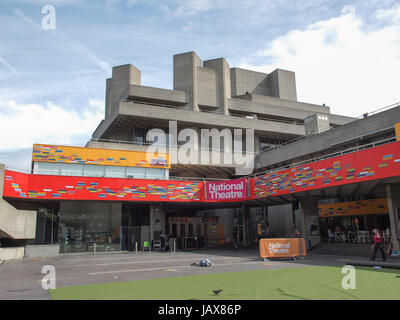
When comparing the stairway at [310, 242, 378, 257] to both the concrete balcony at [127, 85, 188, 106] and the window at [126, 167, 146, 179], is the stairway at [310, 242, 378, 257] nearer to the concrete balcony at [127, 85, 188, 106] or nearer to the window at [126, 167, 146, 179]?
the window at [126, 167, 146, 179]

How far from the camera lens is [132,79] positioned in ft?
168

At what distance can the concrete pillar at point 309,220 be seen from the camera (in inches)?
1108

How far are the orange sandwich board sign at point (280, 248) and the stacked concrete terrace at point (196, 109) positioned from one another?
22.4 m

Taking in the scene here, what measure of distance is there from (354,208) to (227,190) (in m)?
11.7

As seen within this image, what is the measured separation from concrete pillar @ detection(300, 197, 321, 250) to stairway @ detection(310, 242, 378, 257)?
59 centimetres

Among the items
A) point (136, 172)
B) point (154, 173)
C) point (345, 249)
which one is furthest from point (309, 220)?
point (136, 172)

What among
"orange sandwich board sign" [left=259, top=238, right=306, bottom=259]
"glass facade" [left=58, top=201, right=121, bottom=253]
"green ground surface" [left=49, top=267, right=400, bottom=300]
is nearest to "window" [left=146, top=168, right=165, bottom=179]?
"glass facade" [left=58, top=201, right=121, bottom=253]

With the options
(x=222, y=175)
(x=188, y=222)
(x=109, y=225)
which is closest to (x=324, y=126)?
(x=222, y=175)

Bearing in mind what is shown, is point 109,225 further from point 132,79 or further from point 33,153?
point 132,79

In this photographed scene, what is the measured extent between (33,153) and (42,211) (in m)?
7.30

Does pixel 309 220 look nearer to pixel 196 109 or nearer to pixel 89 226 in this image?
pixel 89 226

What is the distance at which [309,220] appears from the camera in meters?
28.3

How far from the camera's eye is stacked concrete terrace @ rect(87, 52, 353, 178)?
43094mm

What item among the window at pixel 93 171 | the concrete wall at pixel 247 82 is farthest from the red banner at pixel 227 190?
the concrete wall at pixel 247 82
